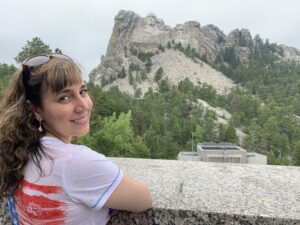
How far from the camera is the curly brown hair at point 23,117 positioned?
4.80ft

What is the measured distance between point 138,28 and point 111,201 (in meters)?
113

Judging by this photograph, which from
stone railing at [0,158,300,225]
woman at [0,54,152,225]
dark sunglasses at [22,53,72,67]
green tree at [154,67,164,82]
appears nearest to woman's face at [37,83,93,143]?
woman at [0,54,152,225]

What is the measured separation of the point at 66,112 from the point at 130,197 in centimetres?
39

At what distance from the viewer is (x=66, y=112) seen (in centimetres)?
150

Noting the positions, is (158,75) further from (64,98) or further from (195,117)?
(64,98)

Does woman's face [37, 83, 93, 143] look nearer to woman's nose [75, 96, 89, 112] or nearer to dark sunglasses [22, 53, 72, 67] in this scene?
woman's nose [75, 96, 89, 112]

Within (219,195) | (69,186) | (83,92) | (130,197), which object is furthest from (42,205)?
(219,195)

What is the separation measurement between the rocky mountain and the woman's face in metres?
86.5

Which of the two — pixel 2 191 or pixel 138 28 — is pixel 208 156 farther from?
pixel 138 28

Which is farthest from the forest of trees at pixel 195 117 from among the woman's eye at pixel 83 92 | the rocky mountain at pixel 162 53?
the woman's eye at pixel 83 92

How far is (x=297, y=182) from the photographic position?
1.79 m

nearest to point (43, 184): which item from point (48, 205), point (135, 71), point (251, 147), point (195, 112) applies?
point (48, 205)

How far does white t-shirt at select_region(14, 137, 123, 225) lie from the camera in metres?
1.35

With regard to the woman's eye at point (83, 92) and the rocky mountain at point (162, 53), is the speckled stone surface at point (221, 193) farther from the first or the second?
the rocky mountain at point (162, 53)
